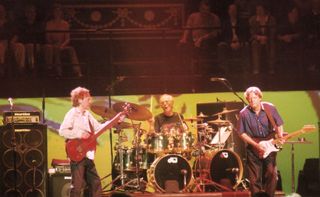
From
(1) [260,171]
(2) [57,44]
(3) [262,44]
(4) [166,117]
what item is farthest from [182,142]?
(2) [57,44]

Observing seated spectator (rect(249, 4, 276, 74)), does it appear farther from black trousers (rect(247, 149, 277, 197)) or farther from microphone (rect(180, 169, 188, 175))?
black trousers (rect(247, 149, 277, 197))

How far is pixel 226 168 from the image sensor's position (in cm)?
1117

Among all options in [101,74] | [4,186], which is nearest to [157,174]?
[4,186]

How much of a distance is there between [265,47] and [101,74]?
3349 millimetres

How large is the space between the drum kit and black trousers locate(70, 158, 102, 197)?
1575mm

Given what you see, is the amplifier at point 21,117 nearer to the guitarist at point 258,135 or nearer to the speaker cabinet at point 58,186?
the speaker cabinet at point 58,186

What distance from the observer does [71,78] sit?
13086 mm

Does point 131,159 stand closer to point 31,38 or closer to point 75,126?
point 75,126

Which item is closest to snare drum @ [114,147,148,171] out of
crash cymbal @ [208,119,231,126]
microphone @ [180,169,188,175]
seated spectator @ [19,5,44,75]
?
microphone @ [180,169,188,175]

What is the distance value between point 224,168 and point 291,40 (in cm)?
402

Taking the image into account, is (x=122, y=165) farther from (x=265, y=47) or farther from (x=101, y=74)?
(x=265, y=47)

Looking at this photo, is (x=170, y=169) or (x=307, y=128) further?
(x=170, y=169)

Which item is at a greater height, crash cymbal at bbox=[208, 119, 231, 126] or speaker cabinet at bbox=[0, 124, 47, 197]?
crash cymbal at bbox=[208, 119, 231, 126]

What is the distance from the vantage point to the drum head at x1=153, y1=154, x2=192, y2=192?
11047mm
